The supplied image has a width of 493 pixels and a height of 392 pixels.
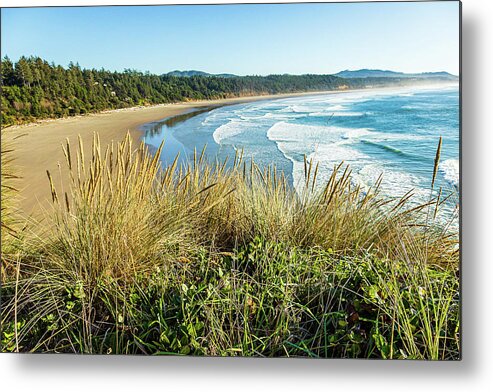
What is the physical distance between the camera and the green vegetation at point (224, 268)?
2654mm

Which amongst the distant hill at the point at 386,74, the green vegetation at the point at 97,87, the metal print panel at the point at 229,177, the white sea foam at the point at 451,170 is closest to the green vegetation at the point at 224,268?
the metal print panel at the point at 229,177

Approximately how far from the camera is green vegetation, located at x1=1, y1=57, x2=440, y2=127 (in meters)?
2.88

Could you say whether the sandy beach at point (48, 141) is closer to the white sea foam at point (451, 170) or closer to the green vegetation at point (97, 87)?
the green vegetation at point (97, 87)

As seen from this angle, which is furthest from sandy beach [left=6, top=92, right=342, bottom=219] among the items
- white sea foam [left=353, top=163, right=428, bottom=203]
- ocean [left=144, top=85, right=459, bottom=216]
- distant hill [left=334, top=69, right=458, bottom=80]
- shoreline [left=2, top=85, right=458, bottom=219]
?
white sea foam [left=353, top=163, right=428, bottom=203]

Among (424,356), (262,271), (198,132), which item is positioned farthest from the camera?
(198,132)

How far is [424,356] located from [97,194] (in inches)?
68.6

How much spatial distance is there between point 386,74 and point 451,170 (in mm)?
560

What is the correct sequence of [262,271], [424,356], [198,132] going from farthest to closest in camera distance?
1. [198,132]
2. [262,271]
3. [424,356]

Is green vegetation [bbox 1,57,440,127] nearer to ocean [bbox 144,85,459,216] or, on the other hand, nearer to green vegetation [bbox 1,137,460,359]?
ocean [bbox 144,85,459,216]

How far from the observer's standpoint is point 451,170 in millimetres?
2699

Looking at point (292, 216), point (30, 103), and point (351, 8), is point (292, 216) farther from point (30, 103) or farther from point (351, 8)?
point (30, 103)

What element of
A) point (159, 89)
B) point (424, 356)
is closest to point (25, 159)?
point (159, 89)

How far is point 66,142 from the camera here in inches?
115

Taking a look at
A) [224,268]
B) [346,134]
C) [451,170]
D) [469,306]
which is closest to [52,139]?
[224,268]
